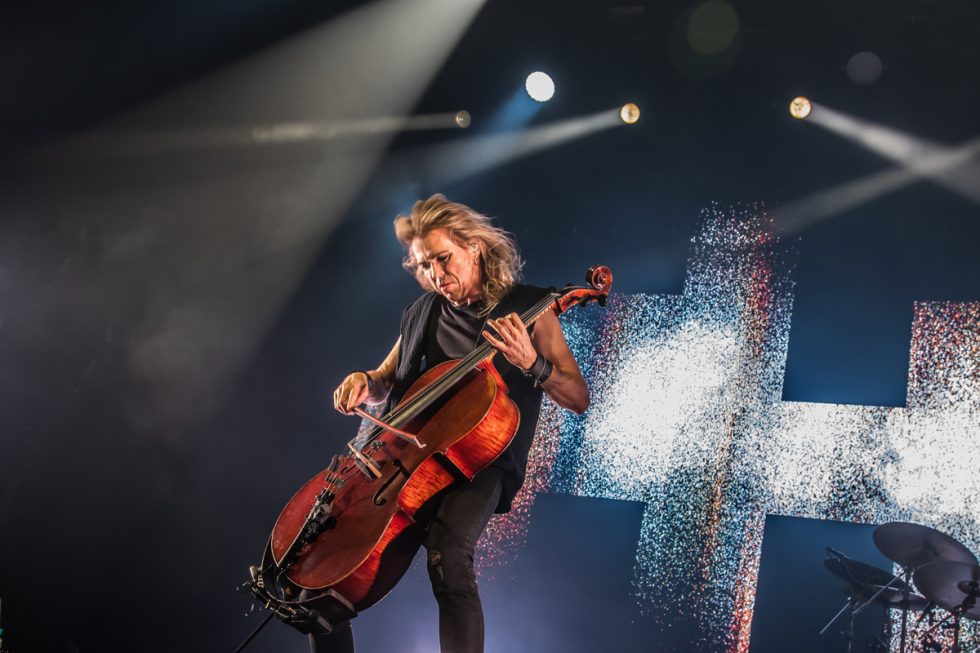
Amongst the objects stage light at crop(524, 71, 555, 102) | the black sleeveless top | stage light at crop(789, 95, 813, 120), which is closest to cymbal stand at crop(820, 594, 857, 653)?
the black sleeveless top

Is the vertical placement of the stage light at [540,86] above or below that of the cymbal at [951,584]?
above

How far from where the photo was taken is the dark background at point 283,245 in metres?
5.12

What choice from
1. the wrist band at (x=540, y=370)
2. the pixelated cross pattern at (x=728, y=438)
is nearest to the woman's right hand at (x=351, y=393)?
the wrist band at (x=540, y=370)

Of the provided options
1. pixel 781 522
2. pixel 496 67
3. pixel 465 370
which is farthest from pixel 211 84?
pixel 781 522

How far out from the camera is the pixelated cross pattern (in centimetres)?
448

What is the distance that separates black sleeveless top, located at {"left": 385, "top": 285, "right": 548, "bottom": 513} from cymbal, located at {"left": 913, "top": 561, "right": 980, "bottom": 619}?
2.00 m

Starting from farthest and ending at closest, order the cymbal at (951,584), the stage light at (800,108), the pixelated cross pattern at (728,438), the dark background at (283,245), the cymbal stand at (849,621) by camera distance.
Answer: the stage light at (800,108)
the dark background at (283,245)
the pixelated cross pattern at (728,438)
the cymbal stand at (849,621)
the cymbal at (951,584)

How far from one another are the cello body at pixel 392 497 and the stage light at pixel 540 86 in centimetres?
349

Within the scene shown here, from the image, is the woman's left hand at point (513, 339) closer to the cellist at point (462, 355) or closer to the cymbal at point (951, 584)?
the cellist at point (462, 355)

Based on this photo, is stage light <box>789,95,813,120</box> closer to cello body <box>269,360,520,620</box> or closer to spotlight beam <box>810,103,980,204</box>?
spotlight beam <box>810,103,980,204</box>

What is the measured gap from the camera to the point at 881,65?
5.18 metres

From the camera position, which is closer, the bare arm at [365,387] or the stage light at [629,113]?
the bare arm at [365,387]

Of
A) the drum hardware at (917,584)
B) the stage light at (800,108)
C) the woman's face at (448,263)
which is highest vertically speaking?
the stage light at (800,108)

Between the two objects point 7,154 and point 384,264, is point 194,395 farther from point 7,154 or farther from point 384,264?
point 7,154
